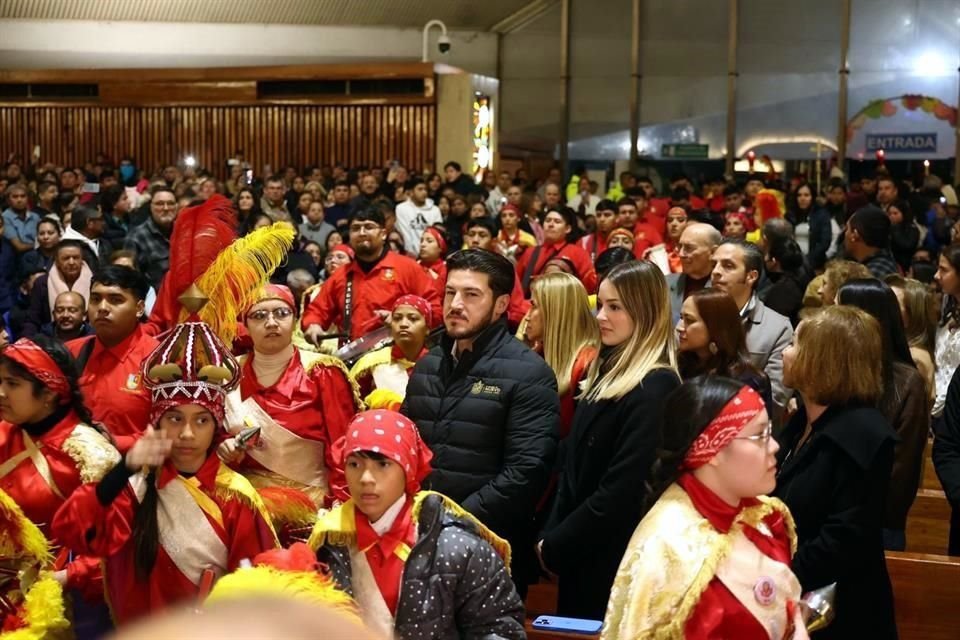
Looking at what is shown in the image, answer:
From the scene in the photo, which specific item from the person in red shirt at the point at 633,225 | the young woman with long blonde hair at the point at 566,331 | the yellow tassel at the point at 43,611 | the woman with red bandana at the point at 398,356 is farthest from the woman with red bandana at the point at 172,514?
the person in red shirt at the point at 633,225

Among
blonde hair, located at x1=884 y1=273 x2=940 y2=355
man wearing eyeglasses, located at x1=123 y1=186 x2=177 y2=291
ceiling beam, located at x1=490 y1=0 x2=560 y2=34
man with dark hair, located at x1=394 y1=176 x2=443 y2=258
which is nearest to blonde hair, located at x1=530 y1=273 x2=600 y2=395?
blonde hair, located at x1=884 y1=273 x2=940 y2=355

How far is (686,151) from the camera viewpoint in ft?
52.7

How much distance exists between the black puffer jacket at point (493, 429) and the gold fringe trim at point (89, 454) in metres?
0.90

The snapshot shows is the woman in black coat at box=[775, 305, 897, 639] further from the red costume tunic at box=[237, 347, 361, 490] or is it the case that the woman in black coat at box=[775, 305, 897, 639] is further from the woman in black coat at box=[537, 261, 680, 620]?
the red costume tunic at box=[237, 347, 361, 490]

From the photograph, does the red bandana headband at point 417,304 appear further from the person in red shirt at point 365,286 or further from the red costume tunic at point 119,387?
the red costume tunic at point 119,387

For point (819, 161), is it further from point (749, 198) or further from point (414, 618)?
point (414, 618)

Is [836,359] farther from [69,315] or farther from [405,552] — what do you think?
[69,315]

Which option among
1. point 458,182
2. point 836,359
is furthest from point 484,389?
point 458,182

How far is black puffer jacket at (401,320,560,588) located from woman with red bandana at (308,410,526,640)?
692mm

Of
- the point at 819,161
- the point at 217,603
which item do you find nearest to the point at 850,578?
the point at 217,603

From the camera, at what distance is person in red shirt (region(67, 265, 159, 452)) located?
422 cm

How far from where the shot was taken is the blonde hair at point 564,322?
457cm

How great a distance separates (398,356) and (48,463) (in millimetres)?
1853

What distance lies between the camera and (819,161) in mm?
15344
